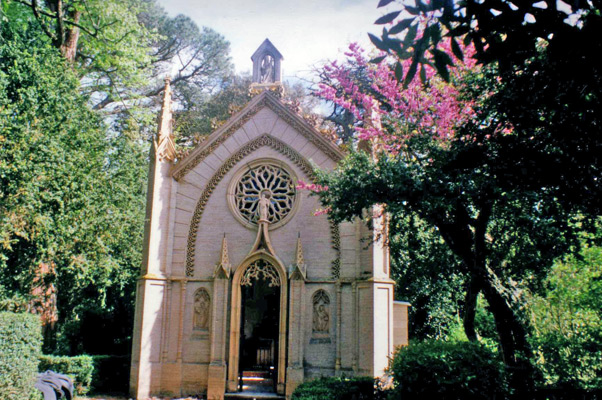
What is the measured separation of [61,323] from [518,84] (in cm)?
2359

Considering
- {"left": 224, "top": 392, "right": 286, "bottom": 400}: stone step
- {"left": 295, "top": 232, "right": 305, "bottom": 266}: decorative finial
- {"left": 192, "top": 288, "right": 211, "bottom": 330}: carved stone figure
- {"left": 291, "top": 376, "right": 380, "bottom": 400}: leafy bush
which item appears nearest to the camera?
{"left": 291, "top": 376, "right": 380, "bottom": 400}: leafy bush

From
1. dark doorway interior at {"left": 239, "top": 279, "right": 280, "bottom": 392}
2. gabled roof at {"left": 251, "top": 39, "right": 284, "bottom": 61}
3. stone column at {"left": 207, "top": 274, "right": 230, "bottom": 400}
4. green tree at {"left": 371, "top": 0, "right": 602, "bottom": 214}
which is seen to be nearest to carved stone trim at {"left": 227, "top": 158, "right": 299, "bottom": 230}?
stone column at {"left": 207, "top": 274, "right": 230, "bottom": 400}

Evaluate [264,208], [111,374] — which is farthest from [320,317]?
[111,374]

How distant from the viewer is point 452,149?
10211 mm

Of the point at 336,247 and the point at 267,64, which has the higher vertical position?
the point at 267,64

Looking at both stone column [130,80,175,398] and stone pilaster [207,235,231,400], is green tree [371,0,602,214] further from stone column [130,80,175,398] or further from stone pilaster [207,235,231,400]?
stone column [130,80,175,398]

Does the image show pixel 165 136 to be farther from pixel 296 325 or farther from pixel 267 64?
pixel 296 325

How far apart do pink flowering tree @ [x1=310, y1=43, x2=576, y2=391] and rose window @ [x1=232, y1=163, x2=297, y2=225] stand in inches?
147

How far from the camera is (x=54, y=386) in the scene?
544 inches

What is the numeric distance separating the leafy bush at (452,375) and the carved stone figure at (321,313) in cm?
522

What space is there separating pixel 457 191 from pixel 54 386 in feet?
38.5

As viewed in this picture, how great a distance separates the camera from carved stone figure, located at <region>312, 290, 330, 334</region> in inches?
596

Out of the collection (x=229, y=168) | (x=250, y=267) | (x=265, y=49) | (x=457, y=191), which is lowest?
(x=250, y=267)

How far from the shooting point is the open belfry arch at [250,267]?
14.9 m
